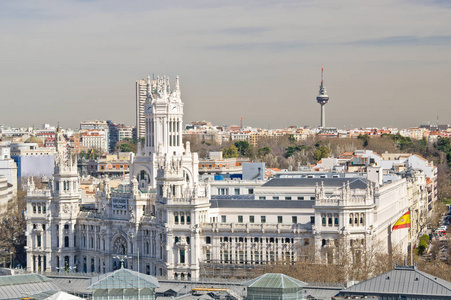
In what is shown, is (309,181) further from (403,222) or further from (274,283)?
(274,283)

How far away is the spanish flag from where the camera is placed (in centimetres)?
13238

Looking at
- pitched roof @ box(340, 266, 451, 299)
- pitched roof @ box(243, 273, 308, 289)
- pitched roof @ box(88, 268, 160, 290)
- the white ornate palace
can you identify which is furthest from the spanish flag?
pitched roof @ box(88, 268, 160, 290)

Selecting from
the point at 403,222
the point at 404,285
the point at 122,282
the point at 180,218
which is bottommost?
the point at 403,222

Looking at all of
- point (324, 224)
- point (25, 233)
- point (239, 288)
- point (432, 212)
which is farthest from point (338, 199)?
point (432, 212)

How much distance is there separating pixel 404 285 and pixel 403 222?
59629 mm

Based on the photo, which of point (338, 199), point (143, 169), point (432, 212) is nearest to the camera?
point (338, 199)

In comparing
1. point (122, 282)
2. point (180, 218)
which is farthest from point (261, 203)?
point (122, 282)

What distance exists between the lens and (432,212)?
171000 mm

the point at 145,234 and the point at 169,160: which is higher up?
the point at 169,160

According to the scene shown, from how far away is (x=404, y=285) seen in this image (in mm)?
78188

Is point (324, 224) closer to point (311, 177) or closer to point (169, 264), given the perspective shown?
point (169, 264)

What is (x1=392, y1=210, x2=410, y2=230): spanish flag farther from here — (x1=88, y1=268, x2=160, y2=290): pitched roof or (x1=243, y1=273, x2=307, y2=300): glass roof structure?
(x1=88, y1=268, x2=160, y2=290): pitched roof

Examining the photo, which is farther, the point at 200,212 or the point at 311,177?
the point at 311,177

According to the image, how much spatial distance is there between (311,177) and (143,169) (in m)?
20.6
